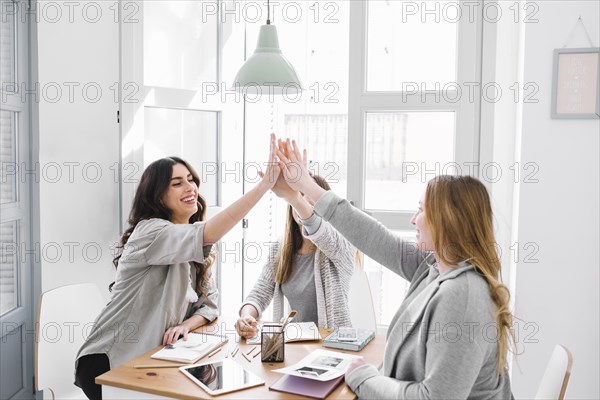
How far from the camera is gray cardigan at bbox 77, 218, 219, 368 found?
6.73ft

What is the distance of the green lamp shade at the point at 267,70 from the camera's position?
2.08 m

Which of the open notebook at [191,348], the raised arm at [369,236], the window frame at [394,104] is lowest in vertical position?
the open notebook at [191,348]

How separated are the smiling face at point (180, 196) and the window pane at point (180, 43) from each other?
713 millimetres

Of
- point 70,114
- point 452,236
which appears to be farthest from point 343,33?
point 452,236

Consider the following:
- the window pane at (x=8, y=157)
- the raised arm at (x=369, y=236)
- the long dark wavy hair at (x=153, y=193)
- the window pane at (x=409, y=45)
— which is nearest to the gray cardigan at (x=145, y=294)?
the long dark wavy hair at (x=153, y=193)

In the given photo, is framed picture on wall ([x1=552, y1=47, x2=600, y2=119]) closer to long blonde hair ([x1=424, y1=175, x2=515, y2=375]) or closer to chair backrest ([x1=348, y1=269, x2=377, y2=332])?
chair backrest ([x1=348, y1=269, x2=377, y2=332])

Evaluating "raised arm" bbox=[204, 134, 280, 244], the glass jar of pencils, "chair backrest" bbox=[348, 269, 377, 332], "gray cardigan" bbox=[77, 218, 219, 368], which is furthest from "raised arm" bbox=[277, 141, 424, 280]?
"chair backrest" bbox=[348, 269, 377, 332]

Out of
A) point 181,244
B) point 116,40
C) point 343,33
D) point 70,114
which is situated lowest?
point 181,244

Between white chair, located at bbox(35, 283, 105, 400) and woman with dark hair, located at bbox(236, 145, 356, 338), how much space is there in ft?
2.12

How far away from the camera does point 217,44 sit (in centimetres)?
314

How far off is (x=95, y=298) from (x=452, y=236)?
5.26 feet

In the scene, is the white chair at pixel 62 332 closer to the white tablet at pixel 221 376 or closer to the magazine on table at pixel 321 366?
the white tablet at pixel 221 376

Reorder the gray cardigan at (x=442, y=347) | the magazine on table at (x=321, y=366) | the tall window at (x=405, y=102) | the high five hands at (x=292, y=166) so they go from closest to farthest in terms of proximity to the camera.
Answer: the gray cardigan at (x=442, y=347) → the magazine on table at (x=321, y=366) → the high five hands at (x=292, y=166) → the tall window at (x=405, y=102)

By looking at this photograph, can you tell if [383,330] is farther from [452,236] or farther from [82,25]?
[82,25]
